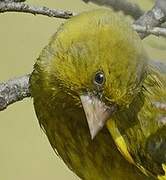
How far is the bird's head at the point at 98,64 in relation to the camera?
1308mm

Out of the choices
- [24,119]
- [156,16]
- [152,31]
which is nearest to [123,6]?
[156,16]

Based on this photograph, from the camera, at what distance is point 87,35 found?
4.39 feet

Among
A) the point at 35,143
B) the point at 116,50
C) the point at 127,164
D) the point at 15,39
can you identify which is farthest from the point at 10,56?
the point at 116,50

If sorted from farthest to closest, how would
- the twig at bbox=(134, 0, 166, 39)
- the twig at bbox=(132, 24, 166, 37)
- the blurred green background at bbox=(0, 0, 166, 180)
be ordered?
the blurred green background at bbox=(0, 0, 166, 180) < the twig at bbox=(134, 0, 166, 39) < the twig at bbox=(132, 24, 166, 37)

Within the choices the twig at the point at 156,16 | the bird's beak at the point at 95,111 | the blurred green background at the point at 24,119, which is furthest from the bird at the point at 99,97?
the blurred green background at the point at 24,119

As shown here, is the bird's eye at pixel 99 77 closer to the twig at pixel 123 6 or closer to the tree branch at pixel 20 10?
the tree branch at pixel 20 10

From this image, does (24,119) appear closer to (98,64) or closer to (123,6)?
(123,6)

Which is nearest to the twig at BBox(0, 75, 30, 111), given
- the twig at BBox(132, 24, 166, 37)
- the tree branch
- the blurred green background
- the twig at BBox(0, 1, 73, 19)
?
the tree branch

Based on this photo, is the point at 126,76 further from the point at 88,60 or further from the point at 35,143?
the point at 35,143

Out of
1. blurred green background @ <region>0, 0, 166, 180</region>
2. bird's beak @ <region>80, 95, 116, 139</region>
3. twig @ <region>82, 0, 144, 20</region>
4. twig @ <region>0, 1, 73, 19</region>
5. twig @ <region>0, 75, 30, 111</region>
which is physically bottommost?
blurred green background @ <region>0, 0, 166, 180</region>

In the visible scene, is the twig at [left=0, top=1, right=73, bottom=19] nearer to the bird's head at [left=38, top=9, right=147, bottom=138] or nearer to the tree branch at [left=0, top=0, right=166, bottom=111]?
the tree branch at [left=0, top=0, right=166, bottom=111]

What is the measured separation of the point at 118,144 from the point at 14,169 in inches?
59.9

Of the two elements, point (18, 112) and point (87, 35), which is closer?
point (87, 35)

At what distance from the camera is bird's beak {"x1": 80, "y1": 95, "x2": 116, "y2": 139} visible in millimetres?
1346
